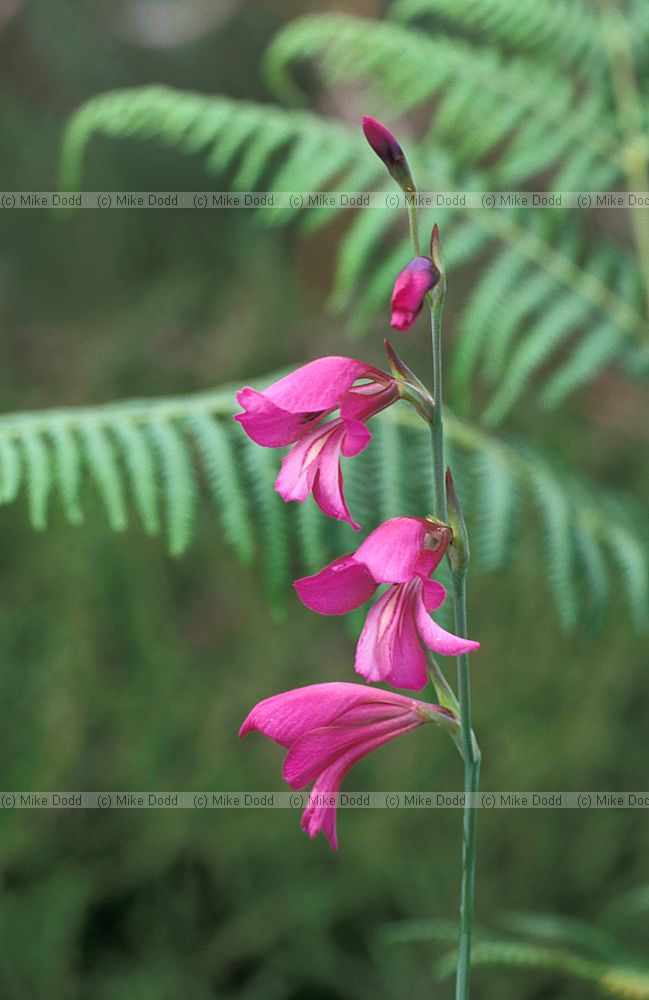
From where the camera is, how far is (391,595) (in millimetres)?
652

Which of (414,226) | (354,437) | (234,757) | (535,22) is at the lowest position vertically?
(234,757)

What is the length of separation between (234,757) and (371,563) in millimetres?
2055

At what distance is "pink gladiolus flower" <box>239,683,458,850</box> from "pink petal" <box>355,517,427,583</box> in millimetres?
107

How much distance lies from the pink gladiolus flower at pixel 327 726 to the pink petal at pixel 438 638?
0.28ft

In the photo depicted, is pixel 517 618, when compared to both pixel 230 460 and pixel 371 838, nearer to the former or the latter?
pixel 371 838

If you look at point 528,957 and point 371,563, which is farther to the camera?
point 528,957

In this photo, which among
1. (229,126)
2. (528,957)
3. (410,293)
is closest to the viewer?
(410,293)

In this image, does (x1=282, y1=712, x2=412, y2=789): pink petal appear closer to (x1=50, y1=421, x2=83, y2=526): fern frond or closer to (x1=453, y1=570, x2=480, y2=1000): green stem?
(x1=453, y1=570, x2=480, y2=1000): green stem

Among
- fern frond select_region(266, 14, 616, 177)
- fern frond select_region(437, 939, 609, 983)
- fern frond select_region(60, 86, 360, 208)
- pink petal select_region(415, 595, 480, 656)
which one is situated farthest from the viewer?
fern frond select_region(266, 14, 616, 177)

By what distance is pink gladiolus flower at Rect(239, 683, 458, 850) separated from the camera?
647 mm

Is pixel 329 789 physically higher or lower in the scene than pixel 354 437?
lower

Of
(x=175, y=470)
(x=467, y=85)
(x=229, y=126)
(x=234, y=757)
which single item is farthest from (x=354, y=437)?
(x=234, y=757)

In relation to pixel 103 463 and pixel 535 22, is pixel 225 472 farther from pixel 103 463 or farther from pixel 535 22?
pixel 535 22

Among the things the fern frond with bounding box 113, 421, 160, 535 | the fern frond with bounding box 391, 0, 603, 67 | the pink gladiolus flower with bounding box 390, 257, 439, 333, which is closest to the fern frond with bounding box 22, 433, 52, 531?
the fern frond with bounding box 113, 421, 160, 535
